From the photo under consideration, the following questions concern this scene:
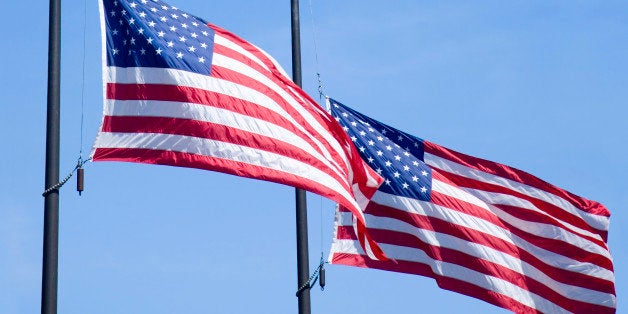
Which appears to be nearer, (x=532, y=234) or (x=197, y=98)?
(x=197, y=98)

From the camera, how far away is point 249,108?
20.6 m

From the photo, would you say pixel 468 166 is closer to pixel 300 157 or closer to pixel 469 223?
pixel 469 223

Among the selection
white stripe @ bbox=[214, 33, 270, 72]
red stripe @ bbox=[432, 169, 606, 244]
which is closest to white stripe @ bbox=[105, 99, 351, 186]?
white stripe @ bbox=[214, 33, 270, 72]

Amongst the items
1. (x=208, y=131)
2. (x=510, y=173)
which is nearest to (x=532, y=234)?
(x=510, y=173)

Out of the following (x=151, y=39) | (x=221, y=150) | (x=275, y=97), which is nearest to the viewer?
(x=221, y=150)

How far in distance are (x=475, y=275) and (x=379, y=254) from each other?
3.22 meters

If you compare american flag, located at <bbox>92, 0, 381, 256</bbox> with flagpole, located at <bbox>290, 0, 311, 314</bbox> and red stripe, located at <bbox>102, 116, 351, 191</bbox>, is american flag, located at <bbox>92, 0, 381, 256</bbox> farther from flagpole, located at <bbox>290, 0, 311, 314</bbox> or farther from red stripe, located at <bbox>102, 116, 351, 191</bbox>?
flagpole, located at <bbox>290, 0, 311, 314</bbox>

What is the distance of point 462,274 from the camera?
2402 cm

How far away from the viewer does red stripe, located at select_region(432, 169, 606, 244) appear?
24766mm

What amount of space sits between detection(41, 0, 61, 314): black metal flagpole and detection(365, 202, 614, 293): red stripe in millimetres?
7053

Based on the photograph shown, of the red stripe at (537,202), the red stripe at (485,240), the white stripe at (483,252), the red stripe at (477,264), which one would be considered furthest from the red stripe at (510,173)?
the red stripe at (477,264)

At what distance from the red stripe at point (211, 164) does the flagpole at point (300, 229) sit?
1.46 ft

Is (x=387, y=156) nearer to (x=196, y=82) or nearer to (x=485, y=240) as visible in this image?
(x=485, y=240)

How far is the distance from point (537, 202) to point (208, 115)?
741 centimetres
